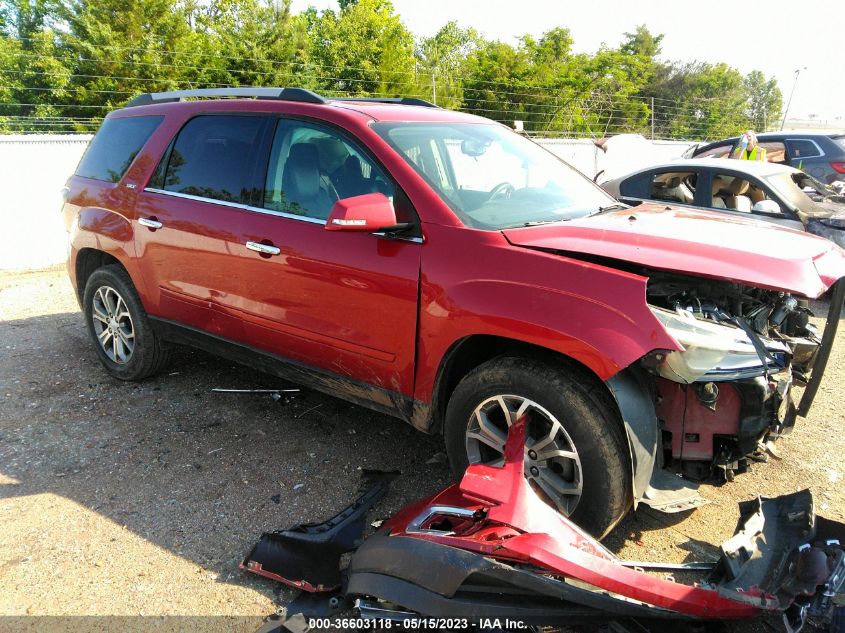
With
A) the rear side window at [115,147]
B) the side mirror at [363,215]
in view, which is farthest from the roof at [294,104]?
the side mirror at [363,215]

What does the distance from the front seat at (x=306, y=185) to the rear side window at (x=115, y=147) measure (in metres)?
1.47

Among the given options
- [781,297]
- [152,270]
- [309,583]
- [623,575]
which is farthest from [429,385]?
[152,270]

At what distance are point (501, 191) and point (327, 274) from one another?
1.03m

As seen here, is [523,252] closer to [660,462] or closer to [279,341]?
[660,462]

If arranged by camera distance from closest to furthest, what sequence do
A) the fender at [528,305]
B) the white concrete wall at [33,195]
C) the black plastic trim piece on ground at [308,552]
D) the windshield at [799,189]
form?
the fender at [528,305] → the black plastic trim piece on ground at [308,552] → the windshield at [799,189] → the white concrete wall at [33,195]

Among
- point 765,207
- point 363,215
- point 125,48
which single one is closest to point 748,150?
point 765,207

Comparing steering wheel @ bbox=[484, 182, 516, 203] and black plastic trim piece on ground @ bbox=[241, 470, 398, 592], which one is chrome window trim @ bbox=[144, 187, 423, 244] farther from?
black plastic trim piece on ground @ bbox=[241, 470, 398, 592]

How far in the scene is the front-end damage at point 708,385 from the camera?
2.45 meters

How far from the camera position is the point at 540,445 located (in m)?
2.73

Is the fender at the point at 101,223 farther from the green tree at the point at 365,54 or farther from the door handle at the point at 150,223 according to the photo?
the green tree at the point at 365,54

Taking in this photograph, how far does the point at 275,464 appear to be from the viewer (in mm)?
3709

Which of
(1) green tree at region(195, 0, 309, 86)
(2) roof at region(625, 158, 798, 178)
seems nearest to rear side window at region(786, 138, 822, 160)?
(2) roof at region(625, 158, 798, 178)

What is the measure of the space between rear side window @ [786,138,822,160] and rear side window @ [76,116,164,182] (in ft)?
34.0

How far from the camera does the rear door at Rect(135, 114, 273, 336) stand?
373cm
